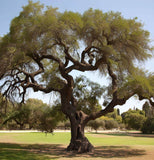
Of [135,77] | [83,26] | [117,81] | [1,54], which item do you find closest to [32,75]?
[1,54]

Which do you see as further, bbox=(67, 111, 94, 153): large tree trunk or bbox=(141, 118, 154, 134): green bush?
bbox=(141, 118, 154, 134): green bush

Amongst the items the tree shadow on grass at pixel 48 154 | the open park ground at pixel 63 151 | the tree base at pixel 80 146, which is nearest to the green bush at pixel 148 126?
the open park ground at pixel 63 151

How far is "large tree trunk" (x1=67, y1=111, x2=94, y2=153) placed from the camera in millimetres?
14578

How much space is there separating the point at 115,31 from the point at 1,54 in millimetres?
8572

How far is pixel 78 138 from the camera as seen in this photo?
15.1m

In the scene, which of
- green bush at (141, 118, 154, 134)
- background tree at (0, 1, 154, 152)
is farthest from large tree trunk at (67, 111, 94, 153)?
green bush at (141, 118, 154, 134)

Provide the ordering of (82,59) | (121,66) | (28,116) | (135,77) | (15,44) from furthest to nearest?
1. (28,116)
2. (82,59)
3. (121,66)
4. (15,44)
5. (135,77)

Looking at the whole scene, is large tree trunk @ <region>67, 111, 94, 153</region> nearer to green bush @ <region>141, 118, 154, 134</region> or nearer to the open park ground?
the open park ground

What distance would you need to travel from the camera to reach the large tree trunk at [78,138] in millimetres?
14578

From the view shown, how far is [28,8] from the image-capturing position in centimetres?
1491

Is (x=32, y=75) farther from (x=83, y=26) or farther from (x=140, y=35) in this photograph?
(x=140, y=35)

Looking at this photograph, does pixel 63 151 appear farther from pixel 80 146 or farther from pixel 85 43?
pixel 85 43

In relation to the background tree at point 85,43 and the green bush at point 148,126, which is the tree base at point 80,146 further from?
the green bush at point 148,126

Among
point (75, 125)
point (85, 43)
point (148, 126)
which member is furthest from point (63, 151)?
point (148, 126)
